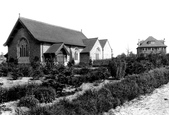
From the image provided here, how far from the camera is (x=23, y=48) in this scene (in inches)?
1152

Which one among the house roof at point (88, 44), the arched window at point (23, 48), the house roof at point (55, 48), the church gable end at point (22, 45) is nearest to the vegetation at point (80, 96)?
the house roof at point (55, 48)

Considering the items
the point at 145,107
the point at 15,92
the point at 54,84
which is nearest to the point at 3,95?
the point at 15,92

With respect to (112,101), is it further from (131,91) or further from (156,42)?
(156,42)

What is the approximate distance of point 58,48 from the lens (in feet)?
89.2

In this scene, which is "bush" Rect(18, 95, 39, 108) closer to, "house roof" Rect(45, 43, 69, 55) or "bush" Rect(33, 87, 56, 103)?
"bush" Rect(33, 87, 56, 103)

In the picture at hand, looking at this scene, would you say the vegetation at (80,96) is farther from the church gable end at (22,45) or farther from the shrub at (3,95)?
the church gable end at (22,45)

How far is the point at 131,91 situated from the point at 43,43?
2064cm

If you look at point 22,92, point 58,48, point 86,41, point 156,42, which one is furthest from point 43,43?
point 156,42

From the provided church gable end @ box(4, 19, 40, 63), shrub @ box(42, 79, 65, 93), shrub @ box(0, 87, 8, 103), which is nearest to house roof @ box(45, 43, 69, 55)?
church gable end @ box(4, 19, 40, 63)

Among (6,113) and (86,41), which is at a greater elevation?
(86,41)

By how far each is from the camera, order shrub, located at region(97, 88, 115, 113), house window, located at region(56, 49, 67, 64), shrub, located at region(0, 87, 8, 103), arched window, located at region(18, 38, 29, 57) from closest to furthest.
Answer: shrub, located at region(97, 88, 115, 113), shrub, located at region(0, 87, 8, 103), house window, located at region(56, 49, 67, 64), arched window, located at region(18, 38, 29, 57)

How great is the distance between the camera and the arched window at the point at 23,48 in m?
28.8

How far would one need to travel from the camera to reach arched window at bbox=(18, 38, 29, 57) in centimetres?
2881

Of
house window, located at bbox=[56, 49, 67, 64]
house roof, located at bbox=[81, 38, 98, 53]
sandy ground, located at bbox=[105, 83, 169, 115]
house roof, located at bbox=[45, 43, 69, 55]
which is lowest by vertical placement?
sandy ground, located at bbox=[105, 83, 169, 115]
